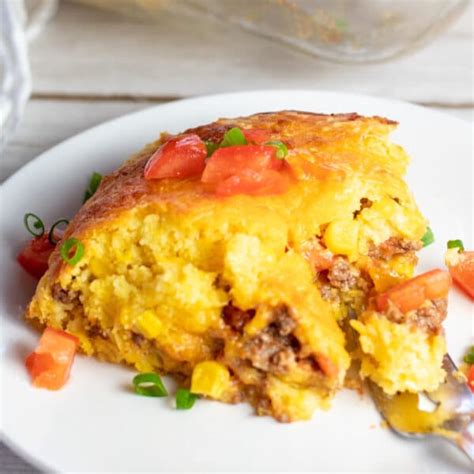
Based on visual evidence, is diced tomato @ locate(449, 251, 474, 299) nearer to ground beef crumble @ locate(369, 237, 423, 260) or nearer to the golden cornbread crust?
ground beef crumble @ locate(369, 237, 423, 260)

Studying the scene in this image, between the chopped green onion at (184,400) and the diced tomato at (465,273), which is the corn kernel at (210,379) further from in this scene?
the diced tomato at (465,273)

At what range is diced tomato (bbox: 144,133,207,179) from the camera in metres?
3.90

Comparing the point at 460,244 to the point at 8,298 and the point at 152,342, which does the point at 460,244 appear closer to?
the point at 152,342

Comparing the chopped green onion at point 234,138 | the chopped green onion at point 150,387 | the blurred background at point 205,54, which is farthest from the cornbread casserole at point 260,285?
the blurred background at point 205,54

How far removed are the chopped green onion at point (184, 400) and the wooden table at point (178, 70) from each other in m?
2.77

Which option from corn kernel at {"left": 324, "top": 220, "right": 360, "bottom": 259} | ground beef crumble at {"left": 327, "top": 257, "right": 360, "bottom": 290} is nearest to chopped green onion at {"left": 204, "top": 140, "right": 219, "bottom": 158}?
corn kernel at {"left": 324, "top": 220, "right": 360, "bottom": 259}

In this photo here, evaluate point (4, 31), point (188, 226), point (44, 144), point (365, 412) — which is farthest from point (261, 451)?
point (4, 31)

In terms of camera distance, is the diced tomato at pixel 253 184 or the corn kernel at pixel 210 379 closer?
the corn kernel at pixel 210 379

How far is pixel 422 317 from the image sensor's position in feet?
12.0

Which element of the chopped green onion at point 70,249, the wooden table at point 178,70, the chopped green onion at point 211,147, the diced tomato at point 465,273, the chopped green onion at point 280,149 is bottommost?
the wooden table at point 178,70

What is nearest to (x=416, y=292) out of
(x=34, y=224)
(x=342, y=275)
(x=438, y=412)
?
(x=342, y=275)

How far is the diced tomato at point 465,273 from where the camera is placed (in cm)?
410

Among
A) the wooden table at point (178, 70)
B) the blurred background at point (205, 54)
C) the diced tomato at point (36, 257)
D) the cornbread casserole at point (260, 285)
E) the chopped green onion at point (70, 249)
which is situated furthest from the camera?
the wooden table at point (178, 70)

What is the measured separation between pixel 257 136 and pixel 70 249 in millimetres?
941
